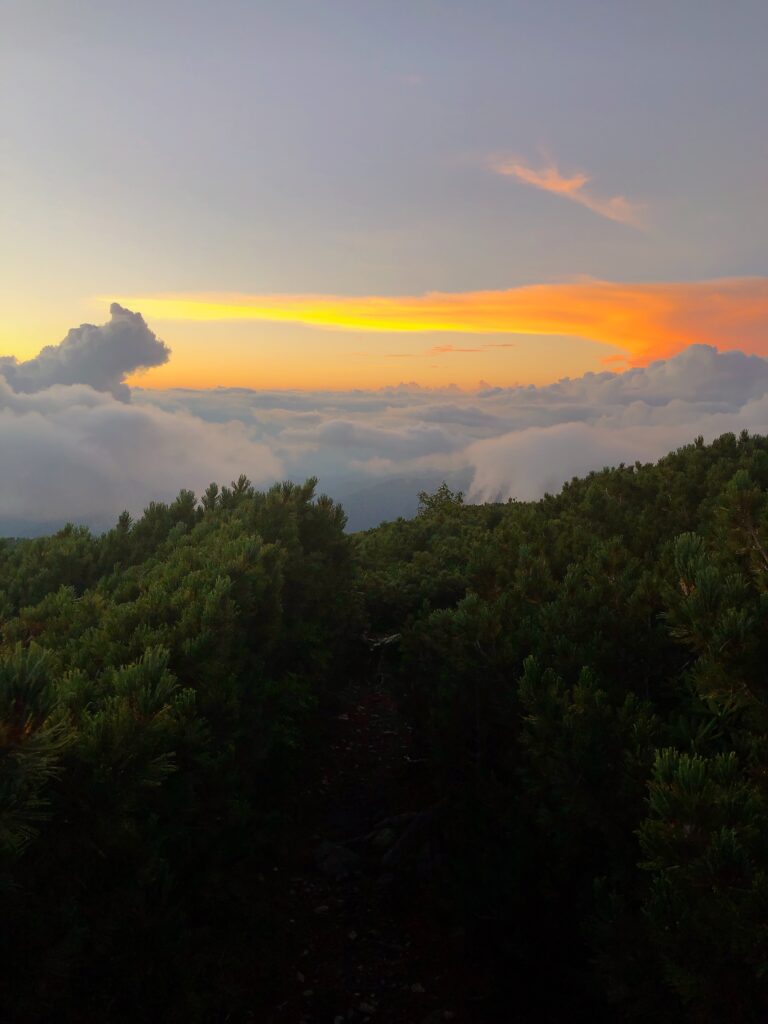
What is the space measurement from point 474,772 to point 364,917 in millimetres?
2639

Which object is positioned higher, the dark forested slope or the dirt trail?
the dark forested slope

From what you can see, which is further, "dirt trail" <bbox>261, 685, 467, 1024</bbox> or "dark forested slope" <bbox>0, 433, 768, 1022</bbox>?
"dirt trail" <bbox>261, 685, 467, 1024</bbox>

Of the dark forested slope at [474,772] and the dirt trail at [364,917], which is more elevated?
the dark forested slope at [474,772]

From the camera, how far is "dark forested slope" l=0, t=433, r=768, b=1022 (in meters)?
4.21

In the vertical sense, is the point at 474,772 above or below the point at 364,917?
above

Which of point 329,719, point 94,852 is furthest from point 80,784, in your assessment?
point 329,719

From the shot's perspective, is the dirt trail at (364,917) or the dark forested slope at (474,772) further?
the dirt trail at (364,917)

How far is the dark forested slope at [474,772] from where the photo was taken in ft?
13.8

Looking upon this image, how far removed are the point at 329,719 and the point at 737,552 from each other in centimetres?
1126

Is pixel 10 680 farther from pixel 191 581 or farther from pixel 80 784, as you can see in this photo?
pixel 191 581

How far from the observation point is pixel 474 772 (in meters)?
9.34

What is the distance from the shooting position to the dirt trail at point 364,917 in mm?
7773

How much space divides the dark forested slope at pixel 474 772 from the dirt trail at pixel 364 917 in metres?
0.24

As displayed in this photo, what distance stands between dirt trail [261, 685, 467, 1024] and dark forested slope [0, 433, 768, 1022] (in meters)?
0.24
